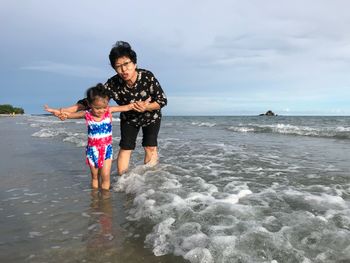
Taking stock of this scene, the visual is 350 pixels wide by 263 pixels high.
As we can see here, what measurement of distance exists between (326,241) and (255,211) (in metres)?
0.83

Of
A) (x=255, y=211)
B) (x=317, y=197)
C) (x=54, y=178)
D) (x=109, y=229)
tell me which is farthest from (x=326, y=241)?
(x=54, y=178)

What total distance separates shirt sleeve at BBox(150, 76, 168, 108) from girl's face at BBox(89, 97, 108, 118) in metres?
0.83

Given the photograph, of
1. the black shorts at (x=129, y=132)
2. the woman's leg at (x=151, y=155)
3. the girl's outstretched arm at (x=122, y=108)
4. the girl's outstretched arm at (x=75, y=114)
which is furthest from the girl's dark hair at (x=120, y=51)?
the woman's leg at (x=151, y=155)

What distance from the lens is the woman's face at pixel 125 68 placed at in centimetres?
491

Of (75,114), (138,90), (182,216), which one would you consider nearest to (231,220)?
(182,216)

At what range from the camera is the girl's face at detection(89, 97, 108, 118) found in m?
4.74

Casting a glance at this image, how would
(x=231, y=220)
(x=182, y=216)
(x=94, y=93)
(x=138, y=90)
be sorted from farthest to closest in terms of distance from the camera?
1. (x=138, y=90)
2. (x=94, y=93)
3. (x=182, y=216)
4. (x=231, y=220)

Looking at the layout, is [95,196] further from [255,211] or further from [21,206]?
[255,211]

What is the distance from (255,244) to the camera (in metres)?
2.77

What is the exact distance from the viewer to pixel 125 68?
4.97m

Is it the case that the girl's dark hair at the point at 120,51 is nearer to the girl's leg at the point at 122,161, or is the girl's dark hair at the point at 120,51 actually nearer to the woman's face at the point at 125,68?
the woman's face at the point at 125,68

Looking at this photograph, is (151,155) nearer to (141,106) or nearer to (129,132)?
(129,132)

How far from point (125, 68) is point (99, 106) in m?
0.63

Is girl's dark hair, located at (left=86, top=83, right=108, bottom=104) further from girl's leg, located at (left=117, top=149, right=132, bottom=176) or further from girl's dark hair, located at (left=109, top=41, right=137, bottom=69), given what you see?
girl's leg, located at (left=117, top=149, right=132, bottom=176)
